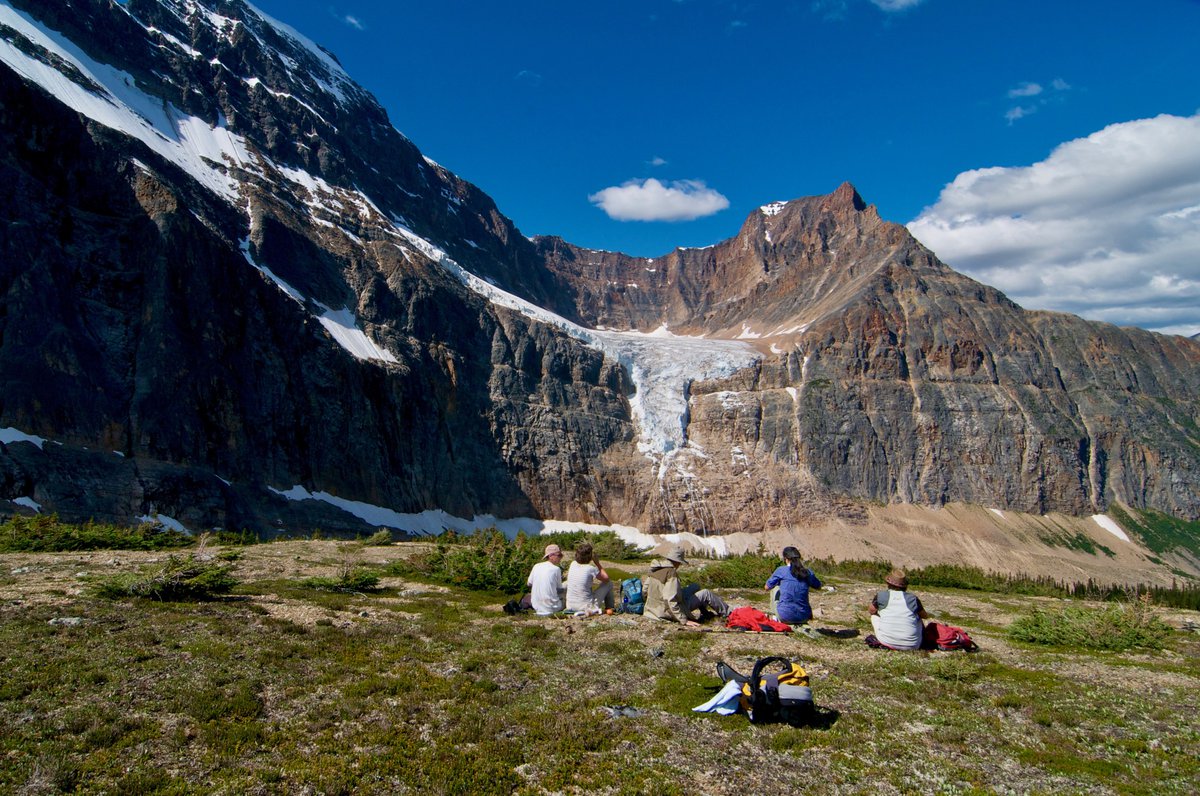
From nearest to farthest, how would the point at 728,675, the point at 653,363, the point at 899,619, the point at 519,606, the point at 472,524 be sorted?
the point at 728,675 → the point at 899,619 → the point at 519,606 → the point at 472,524 → the point at 653,363

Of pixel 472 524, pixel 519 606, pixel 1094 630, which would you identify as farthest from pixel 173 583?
pixel 472 524

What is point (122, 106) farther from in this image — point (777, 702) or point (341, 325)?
point (777, 702)

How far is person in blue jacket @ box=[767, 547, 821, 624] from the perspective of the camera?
46.0 feet

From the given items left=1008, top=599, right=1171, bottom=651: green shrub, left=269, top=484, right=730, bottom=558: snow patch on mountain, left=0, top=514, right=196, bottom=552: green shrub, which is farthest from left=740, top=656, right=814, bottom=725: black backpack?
left=269, top=484, right=730, bottom=558: snow patch on mountain

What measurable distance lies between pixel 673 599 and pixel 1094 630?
338 inches

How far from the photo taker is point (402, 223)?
113m

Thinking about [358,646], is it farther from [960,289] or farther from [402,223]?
[960,289]

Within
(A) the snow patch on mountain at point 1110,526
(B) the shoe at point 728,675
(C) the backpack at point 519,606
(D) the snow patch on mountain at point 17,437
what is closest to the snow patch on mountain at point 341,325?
(D) the snow patch on mountain at point 17,437

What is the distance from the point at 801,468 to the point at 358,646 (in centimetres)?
9066

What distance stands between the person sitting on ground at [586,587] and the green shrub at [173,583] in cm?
734

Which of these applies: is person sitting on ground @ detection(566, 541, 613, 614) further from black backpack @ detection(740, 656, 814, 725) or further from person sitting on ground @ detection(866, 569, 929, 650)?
black backpack @ detection(740, 656, 814, 725)

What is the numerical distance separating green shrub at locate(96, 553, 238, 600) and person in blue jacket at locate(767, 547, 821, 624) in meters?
11.7

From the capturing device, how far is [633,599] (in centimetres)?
1487

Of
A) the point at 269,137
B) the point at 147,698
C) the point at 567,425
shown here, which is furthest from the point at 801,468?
the point at 147,698
